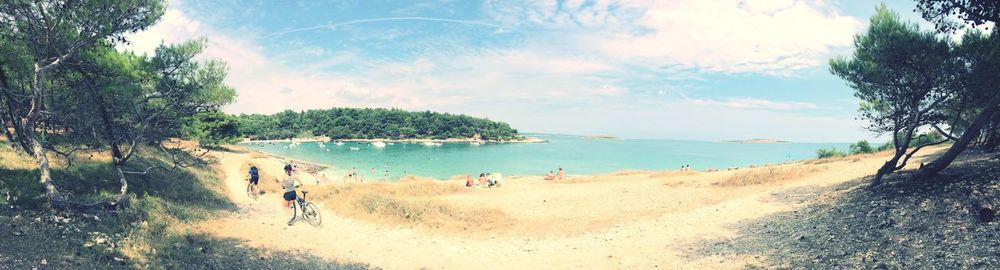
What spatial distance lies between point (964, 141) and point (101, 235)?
26.3 meters

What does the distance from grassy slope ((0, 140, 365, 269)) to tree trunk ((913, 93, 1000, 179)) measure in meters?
20.8

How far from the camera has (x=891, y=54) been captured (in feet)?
59.4

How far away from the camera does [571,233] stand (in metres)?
19.6

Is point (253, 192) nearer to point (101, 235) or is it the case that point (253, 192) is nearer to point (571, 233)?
point (101, 235)

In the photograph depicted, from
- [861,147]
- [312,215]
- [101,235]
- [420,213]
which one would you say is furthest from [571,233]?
[861,147]

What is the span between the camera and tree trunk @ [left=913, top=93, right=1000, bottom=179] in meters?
14.4

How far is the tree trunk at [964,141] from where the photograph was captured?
47.3 ft

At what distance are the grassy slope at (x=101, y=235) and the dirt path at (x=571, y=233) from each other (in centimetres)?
136

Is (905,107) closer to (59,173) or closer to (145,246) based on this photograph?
(145,246)

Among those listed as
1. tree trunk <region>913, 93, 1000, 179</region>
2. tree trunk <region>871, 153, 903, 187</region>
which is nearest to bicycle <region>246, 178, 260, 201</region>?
tree trunk <region>871, 153, 903, 187</region>

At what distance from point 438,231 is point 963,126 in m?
29.2

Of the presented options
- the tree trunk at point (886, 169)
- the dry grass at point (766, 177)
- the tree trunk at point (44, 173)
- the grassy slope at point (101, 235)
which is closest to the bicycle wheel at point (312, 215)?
the grassy slope at point (101, 235)

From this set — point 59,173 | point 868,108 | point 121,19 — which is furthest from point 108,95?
point 868,108

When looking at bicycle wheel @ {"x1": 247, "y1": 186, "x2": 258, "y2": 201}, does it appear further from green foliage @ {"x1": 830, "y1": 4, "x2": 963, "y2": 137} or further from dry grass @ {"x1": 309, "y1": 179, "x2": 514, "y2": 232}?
green foliage @ {"x1": 830, "y1": 4, "x2": 963, "y2": 137}
